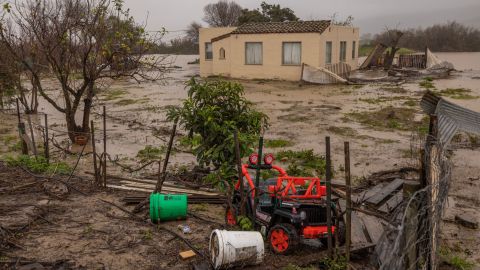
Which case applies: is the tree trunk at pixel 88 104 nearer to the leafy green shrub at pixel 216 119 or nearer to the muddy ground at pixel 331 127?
the muddy ground at pixel 331 127

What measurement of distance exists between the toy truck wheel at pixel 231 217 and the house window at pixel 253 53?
22.2 metres

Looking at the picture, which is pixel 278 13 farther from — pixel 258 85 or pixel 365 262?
pixel 365 262

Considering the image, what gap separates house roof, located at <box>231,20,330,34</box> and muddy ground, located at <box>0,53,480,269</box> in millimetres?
3386

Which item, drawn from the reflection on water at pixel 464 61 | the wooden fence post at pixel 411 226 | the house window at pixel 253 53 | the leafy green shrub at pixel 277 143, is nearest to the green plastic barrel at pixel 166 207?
the wooden fence post at pixel 411 226

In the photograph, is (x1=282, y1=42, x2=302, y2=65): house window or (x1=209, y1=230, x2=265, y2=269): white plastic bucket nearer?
(x1=209, y1=230, x2=265, y2=269): white plastic bucket

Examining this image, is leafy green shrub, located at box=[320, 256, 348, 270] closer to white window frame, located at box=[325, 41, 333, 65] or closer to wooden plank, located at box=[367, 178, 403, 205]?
wooden plank, located at box=[367, 178, 403, 205]

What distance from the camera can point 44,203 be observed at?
7.36 meters

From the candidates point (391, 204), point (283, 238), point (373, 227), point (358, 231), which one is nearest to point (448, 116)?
point (391, 204)

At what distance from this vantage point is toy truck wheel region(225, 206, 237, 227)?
6461mm

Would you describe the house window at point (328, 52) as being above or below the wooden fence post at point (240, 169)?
above

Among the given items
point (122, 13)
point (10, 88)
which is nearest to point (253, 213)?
point (122, 13)

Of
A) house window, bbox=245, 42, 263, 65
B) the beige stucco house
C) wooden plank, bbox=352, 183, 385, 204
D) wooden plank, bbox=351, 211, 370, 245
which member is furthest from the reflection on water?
wooden plank, bbox=351, 211, 370, 245

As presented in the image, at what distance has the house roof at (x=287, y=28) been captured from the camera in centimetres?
2626

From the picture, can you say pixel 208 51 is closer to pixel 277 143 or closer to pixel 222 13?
pixel 277 143
